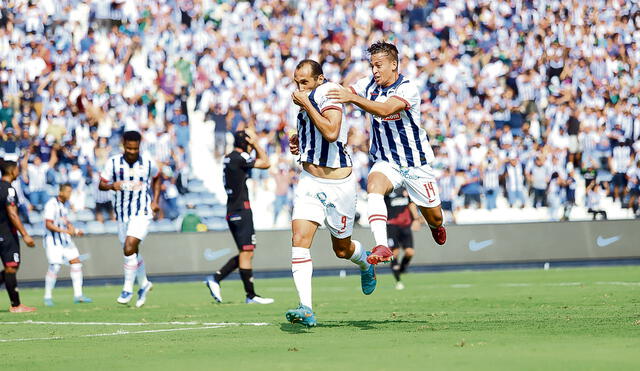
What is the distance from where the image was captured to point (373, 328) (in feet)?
32.5

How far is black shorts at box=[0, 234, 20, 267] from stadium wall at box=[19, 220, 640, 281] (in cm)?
838

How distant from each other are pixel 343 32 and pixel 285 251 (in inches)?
409

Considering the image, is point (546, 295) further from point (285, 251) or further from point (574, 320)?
point (285, 251)

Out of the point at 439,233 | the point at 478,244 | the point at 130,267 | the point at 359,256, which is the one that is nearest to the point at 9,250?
→ the point at 130,267

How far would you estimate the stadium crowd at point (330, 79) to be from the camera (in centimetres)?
2823

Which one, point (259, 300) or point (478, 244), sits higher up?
point (478, 244)

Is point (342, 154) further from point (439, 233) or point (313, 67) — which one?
point (439, 233)

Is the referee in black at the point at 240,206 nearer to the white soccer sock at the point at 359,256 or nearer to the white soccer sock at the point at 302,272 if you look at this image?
the white soccer sock at the point at 359,256

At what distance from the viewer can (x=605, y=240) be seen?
26594mm

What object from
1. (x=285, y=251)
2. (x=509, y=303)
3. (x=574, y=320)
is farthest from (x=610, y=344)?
(x=285, y=251)

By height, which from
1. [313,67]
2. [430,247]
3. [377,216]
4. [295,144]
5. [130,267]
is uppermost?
[313,67]

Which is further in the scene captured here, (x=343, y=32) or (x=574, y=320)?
(x=343, y=32)

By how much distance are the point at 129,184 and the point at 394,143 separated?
224 inches

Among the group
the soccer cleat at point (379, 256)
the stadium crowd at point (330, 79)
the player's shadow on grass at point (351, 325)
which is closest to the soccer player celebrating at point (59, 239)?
the stadium crowd at point (330, 79)
